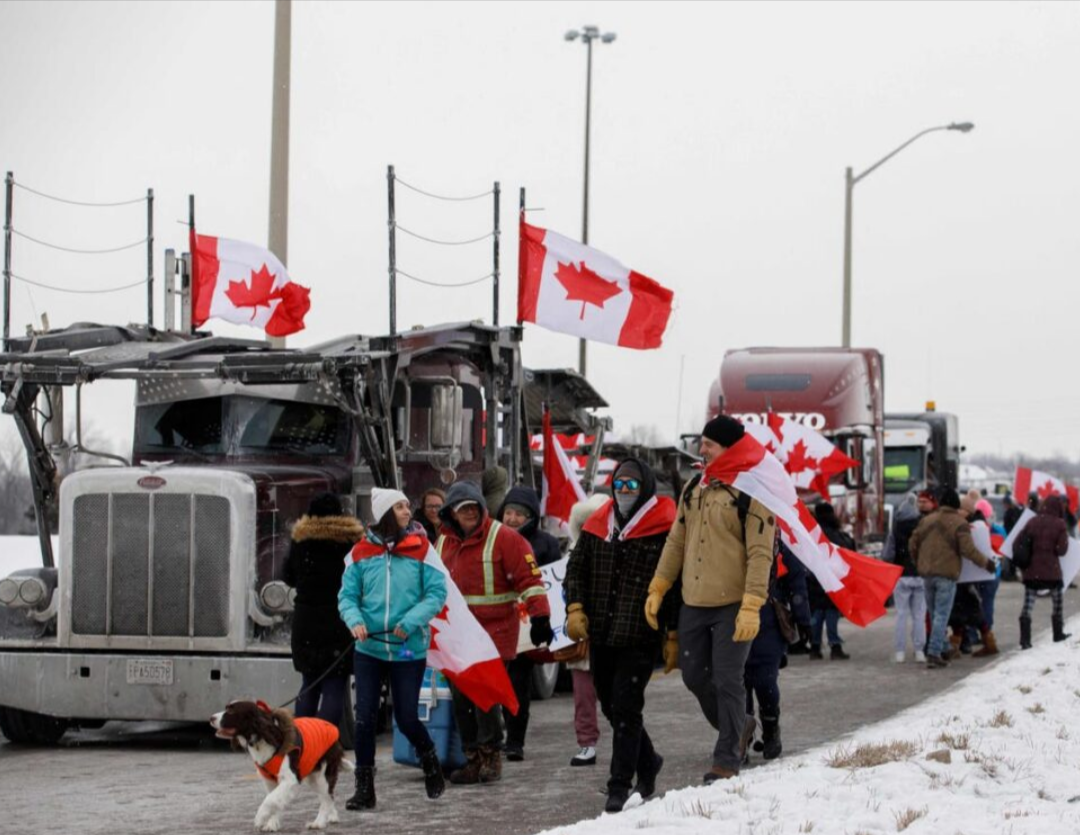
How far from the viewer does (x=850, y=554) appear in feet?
40.1

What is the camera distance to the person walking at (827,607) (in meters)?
20.5

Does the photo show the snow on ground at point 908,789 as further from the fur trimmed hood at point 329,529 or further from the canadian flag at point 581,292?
the canadian flag at point 581,292

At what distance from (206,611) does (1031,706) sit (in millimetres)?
5664

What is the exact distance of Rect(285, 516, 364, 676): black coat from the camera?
439 inches

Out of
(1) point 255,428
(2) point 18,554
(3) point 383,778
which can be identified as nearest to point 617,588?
(3) point 383,778

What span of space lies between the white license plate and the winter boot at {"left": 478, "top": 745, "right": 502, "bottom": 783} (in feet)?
8.97

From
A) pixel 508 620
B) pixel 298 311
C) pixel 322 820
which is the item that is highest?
pixel 298 311

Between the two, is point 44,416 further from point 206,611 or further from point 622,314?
point 622,314

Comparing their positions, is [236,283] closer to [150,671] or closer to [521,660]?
[150,671]

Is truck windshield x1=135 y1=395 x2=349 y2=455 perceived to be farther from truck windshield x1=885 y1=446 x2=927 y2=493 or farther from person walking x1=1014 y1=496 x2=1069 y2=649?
truck windshield x1=885 y1=446 x2=927 y2=493

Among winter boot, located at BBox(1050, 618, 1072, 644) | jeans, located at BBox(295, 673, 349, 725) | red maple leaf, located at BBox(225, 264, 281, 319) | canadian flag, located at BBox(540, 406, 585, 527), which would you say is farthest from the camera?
winter boot, located at BBox(1050, 618, 1072, 644)

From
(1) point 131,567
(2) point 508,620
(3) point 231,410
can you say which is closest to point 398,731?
(2) point 508,620

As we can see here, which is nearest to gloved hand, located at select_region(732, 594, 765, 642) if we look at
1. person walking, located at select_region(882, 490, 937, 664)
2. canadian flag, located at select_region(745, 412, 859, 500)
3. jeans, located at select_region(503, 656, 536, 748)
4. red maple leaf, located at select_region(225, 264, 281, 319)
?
jeans, located at select_region(503, 656, 536, 748)

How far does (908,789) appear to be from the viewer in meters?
9.50
